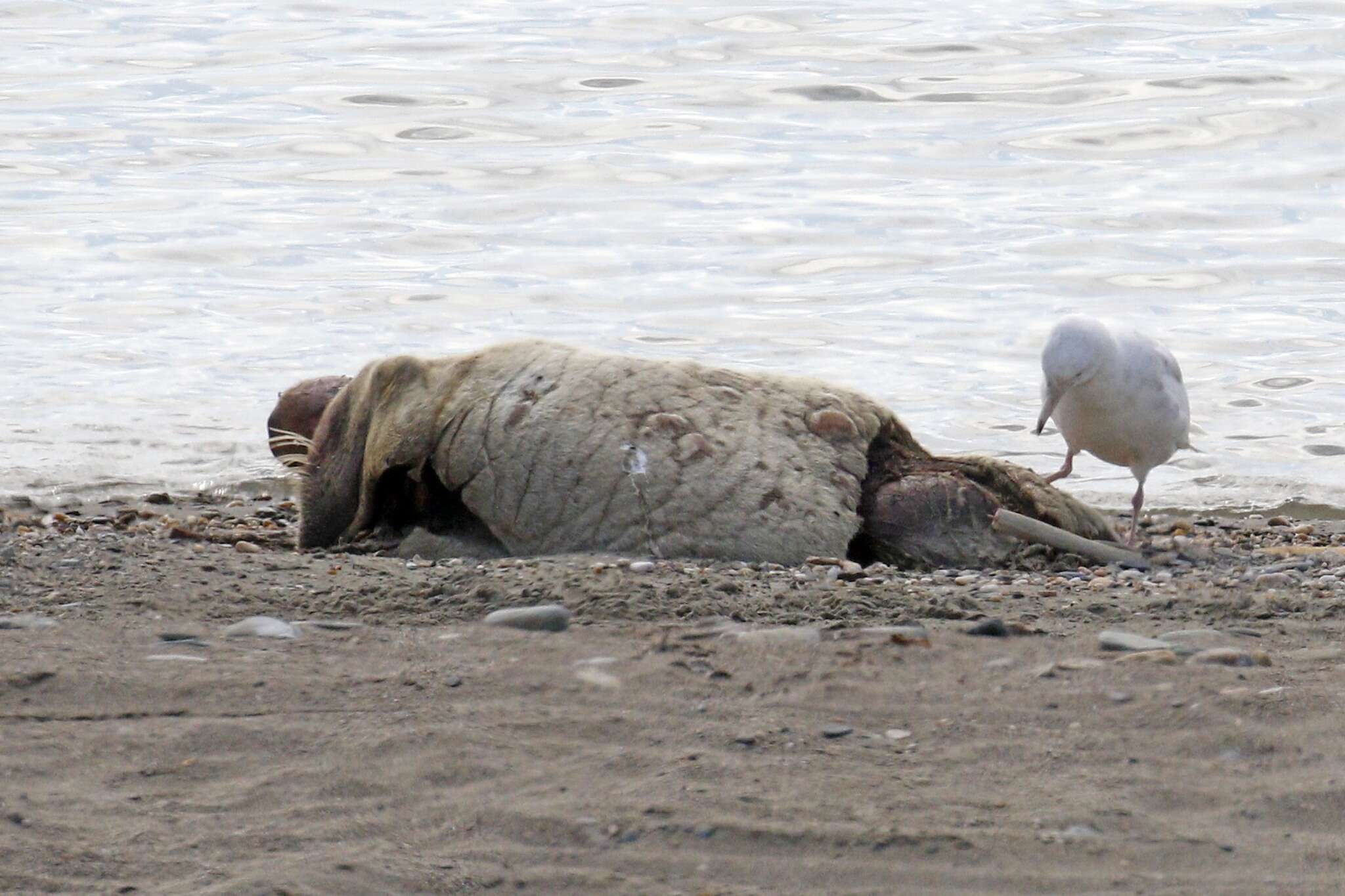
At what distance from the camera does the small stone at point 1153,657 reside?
3689mm

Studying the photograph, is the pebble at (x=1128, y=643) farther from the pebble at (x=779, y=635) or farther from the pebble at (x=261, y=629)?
the pebble at (x=261, y=629)

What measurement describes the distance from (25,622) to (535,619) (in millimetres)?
1181

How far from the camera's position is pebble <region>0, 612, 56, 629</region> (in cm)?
395

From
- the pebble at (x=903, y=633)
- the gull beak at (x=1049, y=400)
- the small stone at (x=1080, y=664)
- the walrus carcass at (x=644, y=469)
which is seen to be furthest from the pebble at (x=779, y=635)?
the gull beak at (x=1049, y=400)

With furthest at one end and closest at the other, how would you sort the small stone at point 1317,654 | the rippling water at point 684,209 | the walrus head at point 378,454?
1. the rippling water at point 684,209
2. the walrus head at point 378,454
3. the small stone at point 1317,654

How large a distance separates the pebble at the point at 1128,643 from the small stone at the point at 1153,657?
4 cm

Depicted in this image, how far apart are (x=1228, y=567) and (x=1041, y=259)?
20.5 ft

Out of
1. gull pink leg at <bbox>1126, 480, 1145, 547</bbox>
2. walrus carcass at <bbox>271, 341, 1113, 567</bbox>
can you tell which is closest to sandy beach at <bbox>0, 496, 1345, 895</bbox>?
walrus carcass at <bbox>271, 341, 1113, 567</bbox>

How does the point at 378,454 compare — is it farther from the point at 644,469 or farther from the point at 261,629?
the point at 261,629

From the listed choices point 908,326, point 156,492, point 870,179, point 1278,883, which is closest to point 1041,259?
point 908,326

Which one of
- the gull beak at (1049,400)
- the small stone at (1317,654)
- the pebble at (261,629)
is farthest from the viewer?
the gull beak at (1049,400)

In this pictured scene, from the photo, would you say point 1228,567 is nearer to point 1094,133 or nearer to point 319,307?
point 319,307

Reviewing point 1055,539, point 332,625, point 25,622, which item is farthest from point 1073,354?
point 25,622

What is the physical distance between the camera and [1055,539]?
16.9ft
